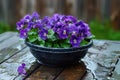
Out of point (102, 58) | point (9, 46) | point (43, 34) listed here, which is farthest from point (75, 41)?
point (9, 46)

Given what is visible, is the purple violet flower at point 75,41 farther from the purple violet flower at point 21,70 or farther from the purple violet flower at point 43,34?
the purple violet flower at point 21,70

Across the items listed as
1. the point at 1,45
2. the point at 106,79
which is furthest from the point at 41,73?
the point at 1,45

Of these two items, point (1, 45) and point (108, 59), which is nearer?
point (108, 59)


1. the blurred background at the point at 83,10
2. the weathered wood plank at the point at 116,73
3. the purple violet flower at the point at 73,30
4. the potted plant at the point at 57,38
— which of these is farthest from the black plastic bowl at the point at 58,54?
the blurred background at the point at 83,10

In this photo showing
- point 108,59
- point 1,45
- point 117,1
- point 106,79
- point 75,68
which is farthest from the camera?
point 117,1

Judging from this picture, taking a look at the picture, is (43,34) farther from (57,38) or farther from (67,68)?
(67,68)

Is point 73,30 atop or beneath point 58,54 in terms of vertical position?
atop

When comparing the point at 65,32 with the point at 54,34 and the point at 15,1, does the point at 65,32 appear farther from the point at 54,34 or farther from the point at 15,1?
the point at 15,1

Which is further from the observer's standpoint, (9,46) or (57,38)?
(9,46)
